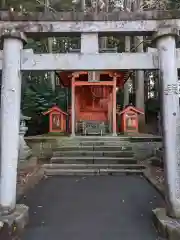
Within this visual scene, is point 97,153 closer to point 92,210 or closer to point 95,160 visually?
point 95,160

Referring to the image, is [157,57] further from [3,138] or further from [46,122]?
[46,122]

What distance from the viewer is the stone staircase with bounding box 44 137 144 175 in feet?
30.9

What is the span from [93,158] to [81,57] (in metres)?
6.55

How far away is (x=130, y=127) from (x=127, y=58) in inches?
443

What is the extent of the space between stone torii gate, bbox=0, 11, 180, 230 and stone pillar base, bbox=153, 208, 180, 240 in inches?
27.2

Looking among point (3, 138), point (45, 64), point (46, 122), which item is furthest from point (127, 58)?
point (46, 122)

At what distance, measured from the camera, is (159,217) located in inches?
169

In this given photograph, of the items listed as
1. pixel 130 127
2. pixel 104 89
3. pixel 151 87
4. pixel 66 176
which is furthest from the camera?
pixel 151 87

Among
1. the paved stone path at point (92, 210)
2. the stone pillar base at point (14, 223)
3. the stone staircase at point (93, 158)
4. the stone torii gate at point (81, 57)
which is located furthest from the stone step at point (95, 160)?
the stone torii gate at point (81, 57)

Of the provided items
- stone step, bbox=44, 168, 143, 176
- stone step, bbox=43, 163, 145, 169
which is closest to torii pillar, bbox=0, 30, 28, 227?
stone step, bbox=44, 168, 143, 176

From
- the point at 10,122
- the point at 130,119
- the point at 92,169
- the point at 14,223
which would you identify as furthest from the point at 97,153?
the point at 14,223

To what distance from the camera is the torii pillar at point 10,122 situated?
425cm

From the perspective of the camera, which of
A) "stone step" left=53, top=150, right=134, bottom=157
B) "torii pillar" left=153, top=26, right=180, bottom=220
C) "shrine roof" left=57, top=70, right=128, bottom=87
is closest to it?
"torii pillar" left=153, top=26, right=180, bottom=220

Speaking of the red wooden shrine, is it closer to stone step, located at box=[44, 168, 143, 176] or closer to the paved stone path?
stone step, located at box=[44, 168, 143, 176]
